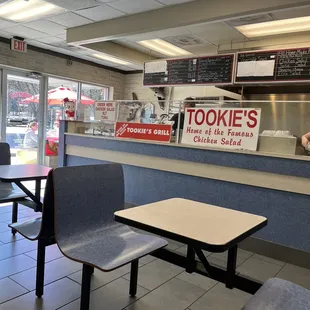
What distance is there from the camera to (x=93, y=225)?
7.27ft

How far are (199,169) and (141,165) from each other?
33.2 inches

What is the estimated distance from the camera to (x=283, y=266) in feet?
9.82

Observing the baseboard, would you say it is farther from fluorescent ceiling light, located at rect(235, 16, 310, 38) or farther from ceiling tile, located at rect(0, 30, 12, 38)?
ceiling tile, located at rect(0, 30, 12, 38)

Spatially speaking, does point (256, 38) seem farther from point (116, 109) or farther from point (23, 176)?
point (23, 176)

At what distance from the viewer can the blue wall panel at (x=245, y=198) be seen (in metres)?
3.00

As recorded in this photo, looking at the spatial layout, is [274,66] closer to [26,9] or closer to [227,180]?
[227,180]

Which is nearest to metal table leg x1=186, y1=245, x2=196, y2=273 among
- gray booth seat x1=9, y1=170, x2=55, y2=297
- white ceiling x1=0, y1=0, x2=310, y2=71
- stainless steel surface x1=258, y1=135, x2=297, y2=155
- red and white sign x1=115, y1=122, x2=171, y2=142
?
gray booth seat x1=9, y1=170, x2=55, y2=297

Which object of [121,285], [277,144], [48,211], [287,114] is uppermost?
[287,114]

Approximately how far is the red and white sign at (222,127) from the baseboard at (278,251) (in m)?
0.98

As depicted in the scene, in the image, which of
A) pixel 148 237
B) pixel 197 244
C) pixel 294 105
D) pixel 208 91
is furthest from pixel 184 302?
pixel 208 91

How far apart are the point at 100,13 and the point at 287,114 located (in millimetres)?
3511

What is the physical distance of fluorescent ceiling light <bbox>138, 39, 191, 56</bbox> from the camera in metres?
5.90

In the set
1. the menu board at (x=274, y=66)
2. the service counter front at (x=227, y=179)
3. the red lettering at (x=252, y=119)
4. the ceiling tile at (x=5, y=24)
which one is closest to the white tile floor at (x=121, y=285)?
the service counter front at (x=227, y=179)

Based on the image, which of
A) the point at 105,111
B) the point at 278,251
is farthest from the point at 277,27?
the point at 278,251
